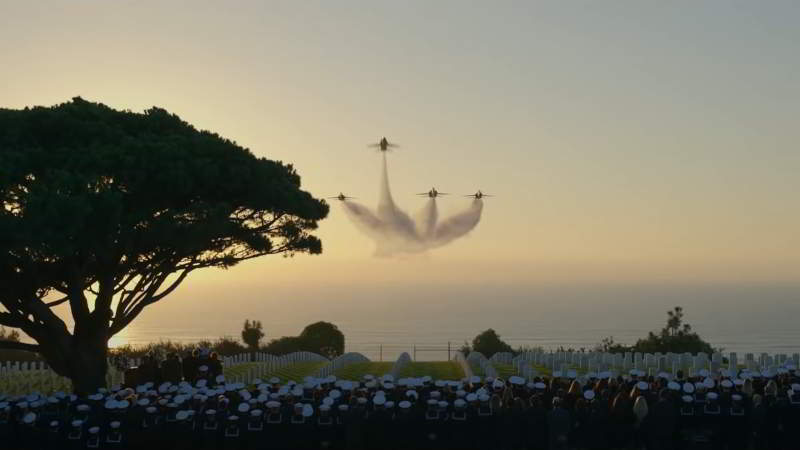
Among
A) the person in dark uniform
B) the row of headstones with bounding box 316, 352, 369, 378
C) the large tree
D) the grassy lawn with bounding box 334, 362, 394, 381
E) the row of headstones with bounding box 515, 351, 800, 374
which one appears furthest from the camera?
the row of headstones with bounding box 316, 352, 369, 378

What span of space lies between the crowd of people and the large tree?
236 inches

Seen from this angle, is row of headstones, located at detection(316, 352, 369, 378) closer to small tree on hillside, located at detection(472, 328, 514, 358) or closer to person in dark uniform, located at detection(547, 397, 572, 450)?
small tree on hillside, located at detection(472, 328, 514, 358)

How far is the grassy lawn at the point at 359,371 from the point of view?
39.1 m

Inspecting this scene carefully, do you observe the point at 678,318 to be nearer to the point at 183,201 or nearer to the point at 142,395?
the point at 183,201

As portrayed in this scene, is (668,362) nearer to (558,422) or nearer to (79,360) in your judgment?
(558,422)

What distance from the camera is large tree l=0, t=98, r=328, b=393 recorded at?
92.7 feet

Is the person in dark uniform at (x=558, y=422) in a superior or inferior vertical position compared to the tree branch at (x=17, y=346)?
inferior

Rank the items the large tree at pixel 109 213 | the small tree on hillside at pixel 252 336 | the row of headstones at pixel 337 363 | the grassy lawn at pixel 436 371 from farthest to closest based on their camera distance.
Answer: the small tree on hillside at pixel 252 336, the row of headstones at pixel 337 363, the grassy lawn at pixel 436 371, the large tree at pixel 109 213

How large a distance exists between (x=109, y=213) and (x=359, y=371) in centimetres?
1581

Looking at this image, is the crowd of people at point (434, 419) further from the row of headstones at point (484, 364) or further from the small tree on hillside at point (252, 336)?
the small tree on hillside at point (252, 336)

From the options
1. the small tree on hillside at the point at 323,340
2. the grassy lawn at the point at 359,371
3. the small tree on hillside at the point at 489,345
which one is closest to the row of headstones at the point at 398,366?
the grassy lawn at the point at 359,371

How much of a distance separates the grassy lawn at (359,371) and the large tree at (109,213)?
6135 millimetres

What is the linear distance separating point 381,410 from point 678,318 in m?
43.5

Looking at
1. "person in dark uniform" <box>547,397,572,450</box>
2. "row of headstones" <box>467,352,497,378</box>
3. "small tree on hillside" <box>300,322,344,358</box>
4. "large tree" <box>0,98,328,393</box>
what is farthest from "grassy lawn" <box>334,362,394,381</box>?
"small tree on hillside" <box>300,322,344,358</box>
